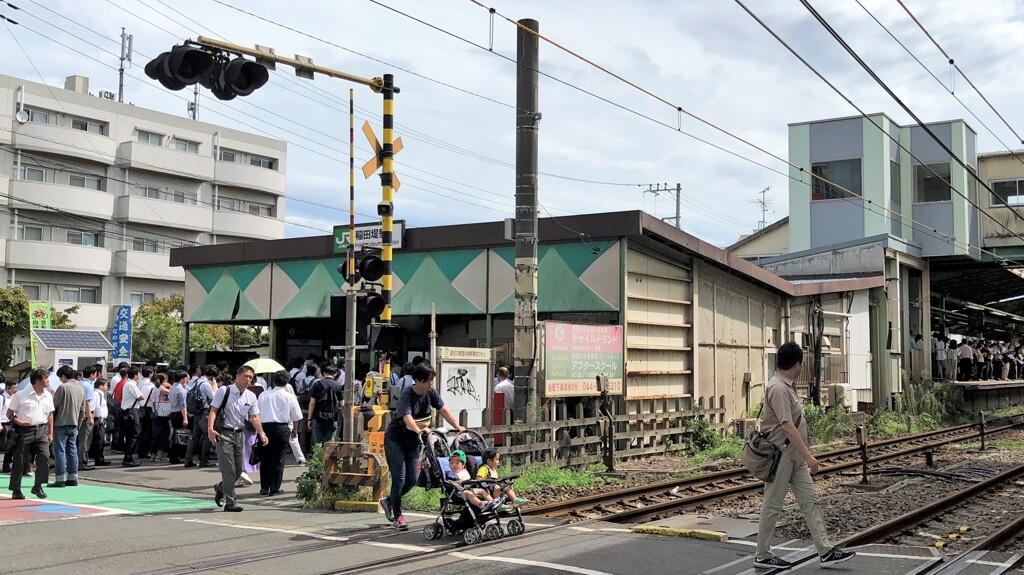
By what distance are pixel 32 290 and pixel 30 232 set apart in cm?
289

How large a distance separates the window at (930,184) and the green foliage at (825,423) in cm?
1433

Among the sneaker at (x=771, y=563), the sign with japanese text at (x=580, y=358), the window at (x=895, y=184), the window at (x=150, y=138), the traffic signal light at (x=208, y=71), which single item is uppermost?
the window at (x=150, y=138)

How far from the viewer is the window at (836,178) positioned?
33.9 metres

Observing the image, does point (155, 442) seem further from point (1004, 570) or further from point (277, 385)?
point (1004, 570)

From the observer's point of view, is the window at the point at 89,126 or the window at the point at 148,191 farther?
the window at the point at 148,191

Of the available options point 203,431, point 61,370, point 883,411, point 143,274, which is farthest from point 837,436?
point 143,274

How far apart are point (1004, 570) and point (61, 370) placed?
38.1 ft

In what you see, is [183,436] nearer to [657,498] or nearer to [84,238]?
[657,498]

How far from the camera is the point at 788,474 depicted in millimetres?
7352

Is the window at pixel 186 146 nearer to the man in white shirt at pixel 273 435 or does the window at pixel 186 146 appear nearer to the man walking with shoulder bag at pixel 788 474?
the man in white shirt at pixel 273 435

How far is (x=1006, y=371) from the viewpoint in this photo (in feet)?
115

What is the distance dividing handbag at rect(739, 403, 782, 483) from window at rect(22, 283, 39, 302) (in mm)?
44997

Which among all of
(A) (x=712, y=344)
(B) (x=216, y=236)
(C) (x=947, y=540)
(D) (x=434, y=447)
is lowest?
(C) (x=947, y=540)

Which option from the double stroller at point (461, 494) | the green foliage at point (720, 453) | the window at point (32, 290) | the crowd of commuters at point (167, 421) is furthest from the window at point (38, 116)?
the double stroller at point (461, 494)
